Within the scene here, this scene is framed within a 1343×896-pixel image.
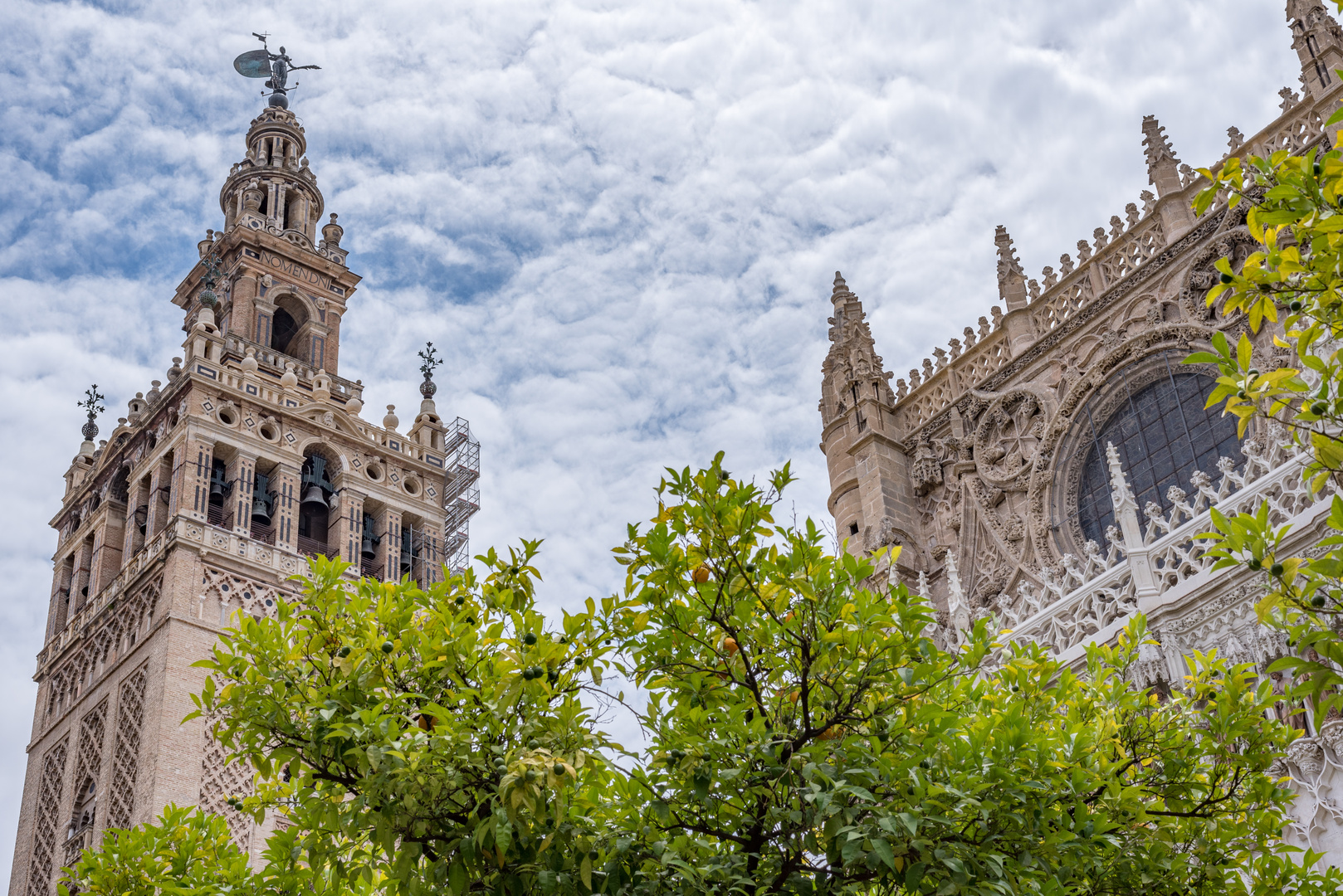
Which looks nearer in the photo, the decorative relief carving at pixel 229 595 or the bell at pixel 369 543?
the decorative relief carving at pixel 229 595

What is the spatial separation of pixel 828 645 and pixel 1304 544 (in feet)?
24.7

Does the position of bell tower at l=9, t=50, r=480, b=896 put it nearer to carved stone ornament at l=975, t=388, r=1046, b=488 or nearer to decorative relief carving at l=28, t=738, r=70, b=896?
decorative relief carving at l=28, t=738, r=70, b=896

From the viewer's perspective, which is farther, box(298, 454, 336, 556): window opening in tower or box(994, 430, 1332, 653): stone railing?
box(298, 454, 336, 556): window opening in tower

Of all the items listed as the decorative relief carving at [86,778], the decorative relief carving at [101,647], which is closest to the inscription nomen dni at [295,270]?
the decorative relief carving at [101,647]

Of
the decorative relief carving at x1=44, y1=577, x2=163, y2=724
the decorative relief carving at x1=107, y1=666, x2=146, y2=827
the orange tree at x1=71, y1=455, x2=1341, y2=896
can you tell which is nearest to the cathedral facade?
the orange tree at x1=71, y1=455, x2=1341, y2=896

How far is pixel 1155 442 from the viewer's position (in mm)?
19156

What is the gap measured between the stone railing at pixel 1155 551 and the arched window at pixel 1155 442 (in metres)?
2.22

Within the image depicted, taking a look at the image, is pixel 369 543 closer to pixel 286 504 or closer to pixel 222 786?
pixel 286 504

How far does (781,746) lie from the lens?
7242 mm

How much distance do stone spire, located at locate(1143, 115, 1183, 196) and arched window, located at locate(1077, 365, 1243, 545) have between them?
279cm

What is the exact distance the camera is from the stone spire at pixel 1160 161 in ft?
66.4

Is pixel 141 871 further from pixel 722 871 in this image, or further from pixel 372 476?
pixel 372 476

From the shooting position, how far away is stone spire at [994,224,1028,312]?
22031 millimetres

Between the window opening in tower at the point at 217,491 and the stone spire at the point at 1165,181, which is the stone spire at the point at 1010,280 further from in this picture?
the window opening in tower at the point at 217,491
